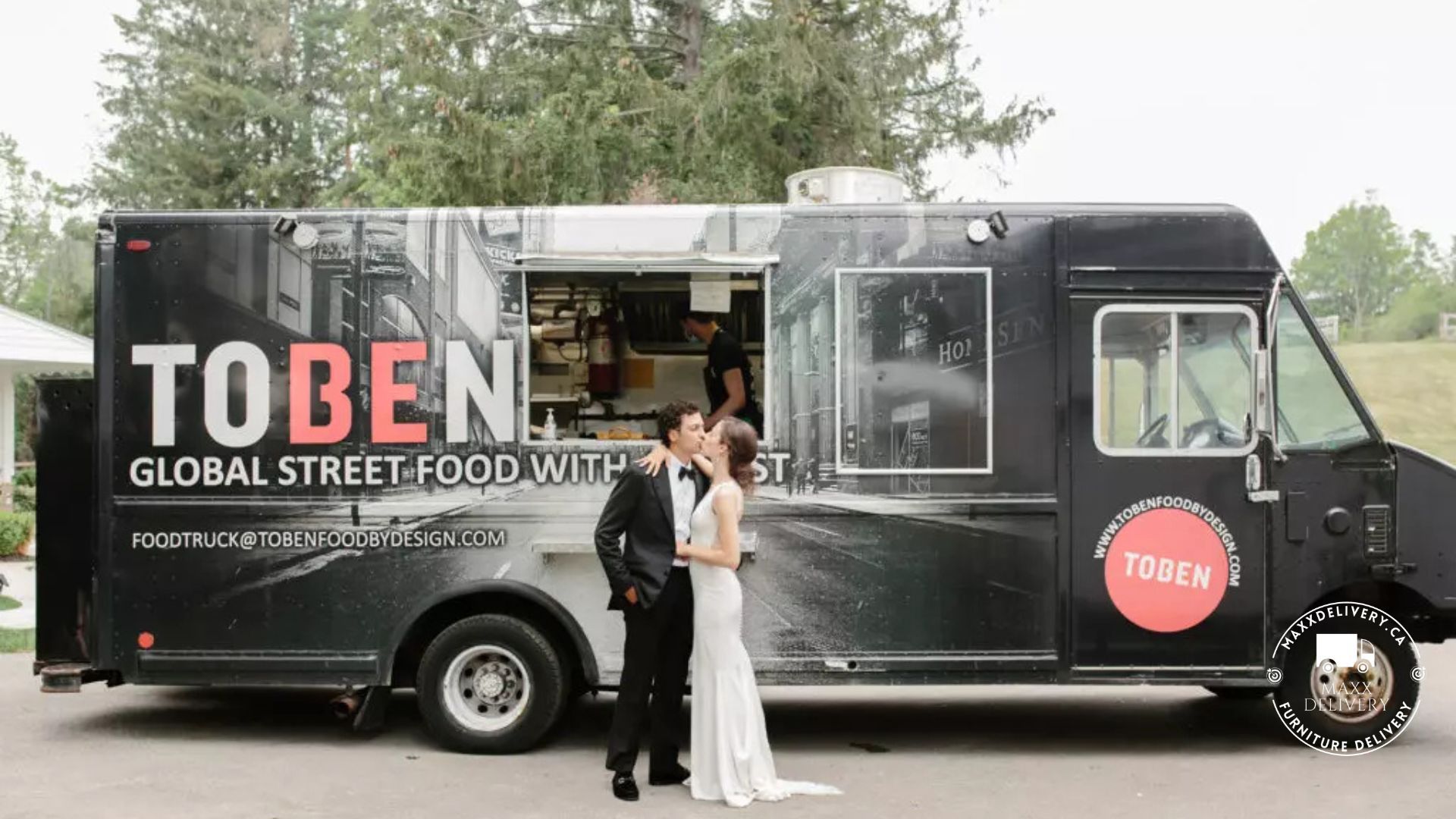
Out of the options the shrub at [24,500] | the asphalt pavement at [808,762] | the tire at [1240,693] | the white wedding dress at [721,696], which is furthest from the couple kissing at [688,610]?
the shrub at [24,500]

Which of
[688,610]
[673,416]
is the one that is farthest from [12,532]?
[673,416]

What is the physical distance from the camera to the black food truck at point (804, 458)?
669 cm

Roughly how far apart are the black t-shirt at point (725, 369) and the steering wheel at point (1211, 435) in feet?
7.71

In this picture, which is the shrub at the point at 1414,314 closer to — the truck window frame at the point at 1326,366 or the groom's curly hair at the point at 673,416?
the truck window frame at the point at 1326,366

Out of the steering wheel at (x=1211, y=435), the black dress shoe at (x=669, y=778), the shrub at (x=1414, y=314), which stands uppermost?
the shrub at (x=1414, y=314)

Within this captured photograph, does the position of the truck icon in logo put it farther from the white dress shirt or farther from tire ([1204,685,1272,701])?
the white dress shirt

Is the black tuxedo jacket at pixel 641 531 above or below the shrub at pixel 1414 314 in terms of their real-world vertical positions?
below

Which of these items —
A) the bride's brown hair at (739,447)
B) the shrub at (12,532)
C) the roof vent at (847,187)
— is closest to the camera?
the bride's brown hair at (739,447)

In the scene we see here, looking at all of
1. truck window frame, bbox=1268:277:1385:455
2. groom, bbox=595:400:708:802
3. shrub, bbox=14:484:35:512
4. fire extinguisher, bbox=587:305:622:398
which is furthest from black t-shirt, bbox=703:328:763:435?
shrub, bbox=14:484:35:512

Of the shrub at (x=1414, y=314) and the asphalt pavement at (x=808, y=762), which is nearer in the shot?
the asphalt pavement at (x=808, y=762)

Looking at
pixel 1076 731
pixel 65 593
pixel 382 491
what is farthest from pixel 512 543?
pixel 1076 731

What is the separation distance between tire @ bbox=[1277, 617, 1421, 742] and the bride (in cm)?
304

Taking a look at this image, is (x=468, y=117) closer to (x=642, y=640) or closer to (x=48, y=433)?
(x=48, y=433)

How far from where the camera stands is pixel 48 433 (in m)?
6.98
